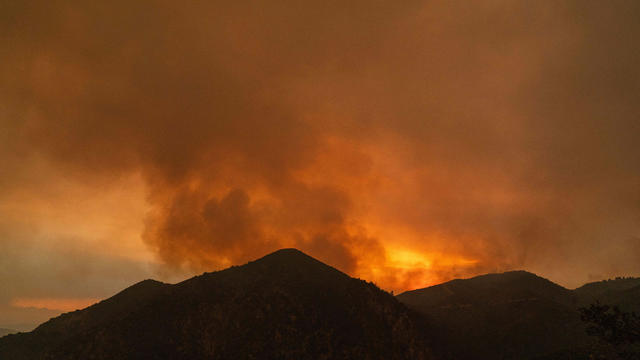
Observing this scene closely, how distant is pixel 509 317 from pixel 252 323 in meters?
103

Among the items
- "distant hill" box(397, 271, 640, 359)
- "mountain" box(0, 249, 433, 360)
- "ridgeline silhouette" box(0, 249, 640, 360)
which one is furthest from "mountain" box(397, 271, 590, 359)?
"mountain" box(0, 249, 433, 360)

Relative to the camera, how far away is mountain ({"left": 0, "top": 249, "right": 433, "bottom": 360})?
10100 centimetres

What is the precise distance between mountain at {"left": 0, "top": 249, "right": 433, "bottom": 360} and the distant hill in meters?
20.0

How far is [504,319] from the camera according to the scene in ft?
472

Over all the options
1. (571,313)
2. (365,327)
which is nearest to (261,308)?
(365,327)

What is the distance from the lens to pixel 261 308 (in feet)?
374

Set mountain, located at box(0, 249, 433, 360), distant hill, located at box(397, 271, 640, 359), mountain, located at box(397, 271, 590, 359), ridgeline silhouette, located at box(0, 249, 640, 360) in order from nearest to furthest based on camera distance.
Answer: mountain, located at box(0, 249, 433, 360) → ridgeline silhouette, located at box(0, 249, 640, 360) → distant hill, located at box(397, 271, 640, 359) → mountain, located at box(397, 271, 590, 359)

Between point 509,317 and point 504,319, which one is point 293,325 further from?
point 509,317

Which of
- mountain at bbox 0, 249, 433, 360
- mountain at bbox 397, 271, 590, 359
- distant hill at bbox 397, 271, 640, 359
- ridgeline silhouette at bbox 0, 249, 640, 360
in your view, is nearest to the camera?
mountain at bbox 0, 249, 433, 360

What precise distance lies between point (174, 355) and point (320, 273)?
5673 centimetres

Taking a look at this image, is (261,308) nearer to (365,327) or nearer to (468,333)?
(365,327)

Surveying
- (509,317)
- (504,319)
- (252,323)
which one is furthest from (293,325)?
(509,317)

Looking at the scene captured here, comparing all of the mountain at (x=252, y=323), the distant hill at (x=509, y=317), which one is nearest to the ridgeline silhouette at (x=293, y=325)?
the mountain at (x=252, y=323)

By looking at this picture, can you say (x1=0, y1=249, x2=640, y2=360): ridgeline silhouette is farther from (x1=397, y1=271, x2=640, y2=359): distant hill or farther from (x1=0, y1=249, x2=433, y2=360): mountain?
(x1=397, y1=271, x2=640, y2=359): distant hill
